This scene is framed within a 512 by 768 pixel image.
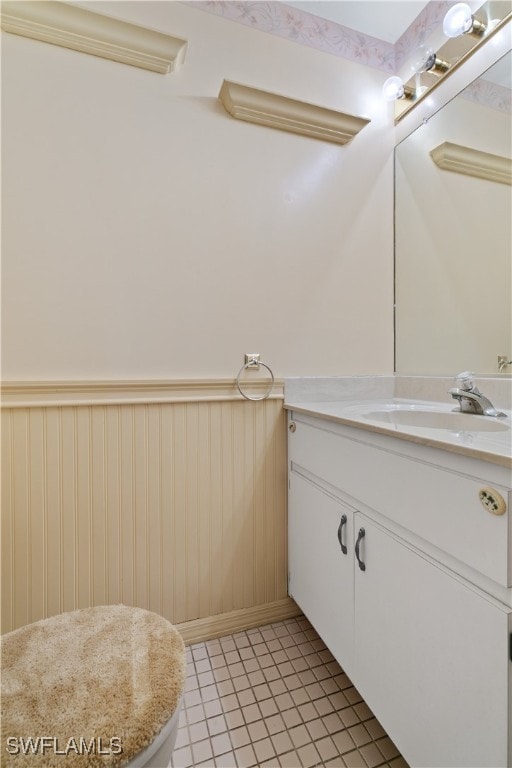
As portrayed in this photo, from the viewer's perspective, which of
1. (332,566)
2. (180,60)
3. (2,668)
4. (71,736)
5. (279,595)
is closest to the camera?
(71,736)

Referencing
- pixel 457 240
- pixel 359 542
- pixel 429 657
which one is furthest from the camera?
pixel 457 240

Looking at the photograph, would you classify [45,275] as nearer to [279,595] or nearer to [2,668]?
[2,668]

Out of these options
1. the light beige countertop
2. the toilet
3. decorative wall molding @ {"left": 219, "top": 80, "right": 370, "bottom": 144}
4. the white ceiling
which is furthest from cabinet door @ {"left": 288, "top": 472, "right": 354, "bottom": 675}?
the white ceiling

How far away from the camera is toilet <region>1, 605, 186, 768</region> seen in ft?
1.73

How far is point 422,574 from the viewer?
73 cm

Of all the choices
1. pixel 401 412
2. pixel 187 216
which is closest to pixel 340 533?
pixel 401 412

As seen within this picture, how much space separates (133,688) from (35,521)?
26.4 inches

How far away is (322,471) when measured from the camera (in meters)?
1.13

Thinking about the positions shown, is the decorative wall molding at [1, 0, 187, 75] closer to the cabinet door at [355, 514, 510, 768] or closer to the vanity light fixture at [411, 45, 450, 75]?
the vanity light fixture at [411, 45, 450, 75]

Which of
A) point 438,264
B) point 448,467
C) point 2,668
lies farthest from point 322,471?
point 438,264

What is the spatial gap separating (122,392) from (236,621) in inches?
37.3

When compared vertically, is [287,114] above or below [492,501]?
above

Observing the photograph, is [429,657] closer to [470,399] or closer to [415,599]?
[415,599]

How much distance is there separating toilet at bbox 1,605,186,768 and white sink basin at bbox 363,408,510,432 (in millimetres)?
758
